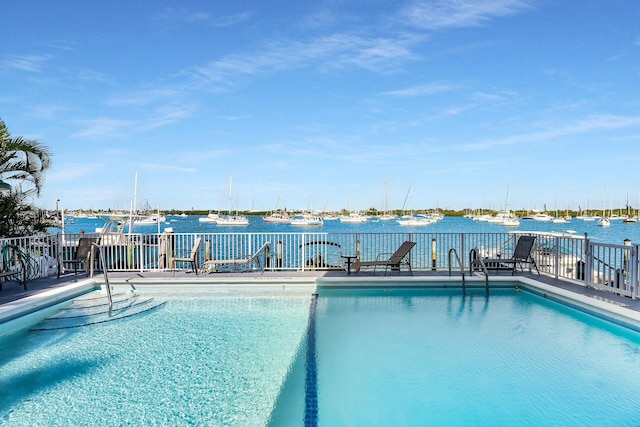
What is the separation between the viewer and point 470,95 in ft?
64.9

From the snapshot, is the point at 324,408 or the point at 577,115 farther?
the point at 577,115

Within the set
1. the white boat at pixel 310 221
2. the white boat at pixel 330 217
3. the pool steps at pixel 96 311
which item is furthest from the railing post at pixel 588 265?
the white boat at pixel 330 217

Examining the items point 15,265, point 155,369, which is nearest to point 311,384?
point 155,369

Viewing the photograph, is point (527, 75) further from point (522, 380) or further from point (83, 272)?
point (83, 272)

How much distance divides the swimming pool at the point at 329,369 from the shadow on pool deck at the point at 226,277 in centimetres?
95

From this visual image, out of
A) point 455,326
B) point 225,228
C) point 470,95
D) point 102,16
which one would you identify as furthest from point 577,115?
point 225,228

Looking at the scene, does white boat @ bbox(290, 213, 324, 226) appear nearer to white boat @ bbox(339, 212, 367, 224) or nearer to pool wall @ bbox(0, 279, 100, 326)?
white boat @ bbox(339, 212, 367, 224)

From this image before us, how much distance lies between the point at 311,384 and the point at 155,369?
178 centimetres

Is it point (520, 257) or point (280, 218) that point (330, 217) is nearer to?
point (280, 218)

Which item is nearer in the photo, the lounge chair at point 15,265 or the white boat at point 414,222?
the lounge chair at point 15,265

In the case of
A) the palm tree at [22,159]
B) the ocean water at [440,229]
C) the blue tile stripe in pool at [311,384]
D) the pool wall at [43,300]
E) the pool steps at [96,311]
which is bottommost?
the ocean water at [440,229]

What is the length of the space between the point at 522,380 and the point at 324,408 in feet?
7.05

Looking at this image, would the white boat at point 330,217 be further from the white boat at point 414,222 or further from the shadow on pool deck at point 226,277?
the shadow on pool deck at point 226,277

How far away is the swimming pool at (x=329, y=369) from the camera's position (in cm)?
396
